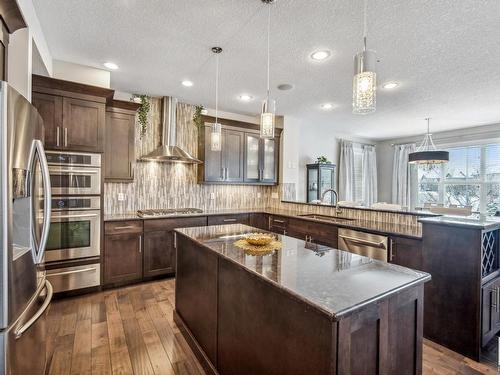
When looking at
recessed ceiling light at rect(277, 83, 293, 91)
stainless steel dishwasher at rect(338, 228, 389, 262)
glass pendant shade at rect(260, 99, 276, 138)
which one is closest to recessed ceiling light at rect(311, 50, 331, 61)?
recessed ceiling light at rect(277, 83, 293, 91)

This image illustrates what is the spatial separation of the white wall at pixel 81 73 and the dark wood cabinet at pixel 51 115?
0.34m

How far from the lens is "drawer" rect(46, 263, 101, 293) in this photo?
9.61 ft

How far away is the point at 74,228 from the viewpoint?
303 centimetres

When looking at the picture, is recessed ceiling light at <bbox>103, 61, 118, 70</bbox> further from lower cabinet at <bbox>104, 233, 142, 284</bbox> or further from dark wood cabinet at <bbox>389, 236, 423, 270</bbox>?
dark wood cabinet at <bbox>389, 236, 423, 270</bbox>

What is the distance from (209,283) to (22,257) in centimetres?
109

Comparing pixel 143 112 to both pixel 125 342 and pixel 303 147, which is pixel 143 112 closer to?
pixel 125 342

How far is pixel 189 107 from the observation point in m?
4.57

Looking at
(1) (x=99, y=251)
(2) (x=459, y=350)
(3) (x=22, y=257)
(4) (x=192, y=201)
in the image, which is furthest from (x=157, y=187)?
(2) (x=459, y=350)

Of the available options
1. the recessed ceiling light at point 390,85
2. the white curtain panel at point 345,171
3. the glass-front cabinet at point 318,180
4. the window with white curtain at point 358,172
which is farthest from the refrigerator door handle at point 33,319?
the window with white curtain at point 358,172

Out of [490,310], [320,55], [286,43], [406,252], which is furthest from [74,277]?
Result: [490,310]

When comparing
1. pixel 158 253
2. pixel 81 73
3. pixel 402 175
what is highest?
pixel 81 73

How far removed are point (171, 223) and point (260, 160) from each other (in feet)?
6.83

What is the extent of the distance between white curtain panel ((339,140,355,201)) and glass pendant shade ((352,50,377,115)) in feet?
18.4

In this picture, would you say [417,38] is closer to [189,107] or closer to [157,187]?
[189,107]
